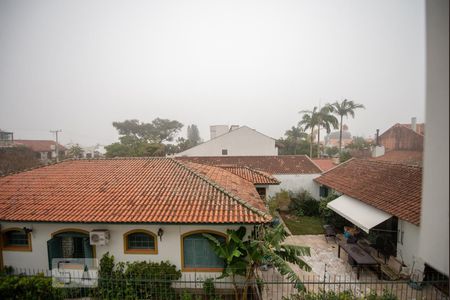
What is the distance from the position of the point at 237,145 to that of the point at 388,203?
2405cm

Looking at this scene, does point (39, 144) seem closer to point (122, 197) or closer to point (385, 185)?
point (122, 197)

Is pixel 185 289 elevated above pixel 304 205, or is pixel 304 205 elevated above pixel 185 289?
pixel 185 289

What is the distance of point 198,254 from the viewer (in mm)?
10094

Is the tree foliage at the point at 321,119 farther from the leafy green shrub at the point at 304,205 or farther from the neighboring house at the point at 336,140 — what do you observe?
the neighboring house at the point at 336,140

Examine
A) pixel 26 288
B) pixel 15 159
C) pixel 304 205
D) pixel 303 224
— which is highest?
pixel 15 159

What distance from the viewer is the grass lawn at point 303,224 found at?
57.0 ft

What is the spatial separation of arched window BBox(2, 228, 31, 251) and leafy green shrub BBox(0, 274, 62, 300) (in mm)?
3623

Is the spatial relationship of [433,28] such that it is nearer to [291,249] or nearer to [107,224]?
[291,249]

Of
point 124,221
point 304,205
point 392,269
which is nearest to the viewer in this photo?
point 124,221

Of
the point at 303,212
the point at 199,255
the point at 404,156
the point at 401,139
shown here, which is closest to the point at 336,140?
the point at 401,139

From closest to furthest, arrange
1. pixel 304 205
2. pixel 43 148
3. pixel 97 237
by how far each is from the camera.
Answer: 1. pixel 97 237
2. pixel 304 205
3. pixel 43 148

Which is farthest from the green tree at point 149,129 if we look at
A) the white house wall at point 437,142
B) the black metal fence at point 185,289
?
the white house wall at point 437,142

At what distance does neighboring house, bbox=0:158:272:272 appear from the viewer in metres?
9.70

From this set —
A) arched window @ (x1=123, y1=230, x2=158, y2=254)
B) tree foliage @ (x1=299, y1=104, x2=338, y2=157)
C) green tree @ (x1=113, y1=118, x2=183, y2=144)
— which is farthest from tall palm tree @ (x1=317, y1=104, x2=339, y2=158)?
green tree @ (x1=113, y1=118, x2=183, y2=144)
